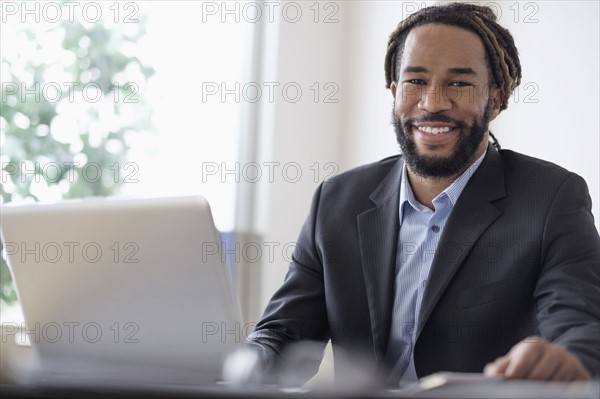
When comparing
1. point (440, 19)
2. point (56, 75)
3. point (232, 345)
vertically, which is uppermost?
point (440, 19)

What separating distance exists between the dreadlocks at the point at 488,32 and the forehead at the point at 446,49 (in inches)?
0.8

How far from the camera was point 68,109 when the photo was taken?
3217 millimetres

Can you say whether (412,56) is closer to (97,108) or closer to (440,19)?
(440,19)

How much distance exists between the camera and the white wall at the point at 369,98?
294cm

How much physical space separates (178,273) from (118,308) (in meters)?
0.12

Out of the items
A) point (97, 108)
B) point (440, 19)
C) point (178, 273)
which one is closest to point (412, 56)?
point (440, 19)

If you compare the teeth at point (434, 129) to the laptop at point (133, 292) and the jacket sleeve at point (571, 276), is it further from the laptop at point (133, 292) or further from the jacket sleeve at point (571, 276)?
the laptop at point (133, 292)

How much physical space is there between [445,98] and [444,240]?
1.24ft

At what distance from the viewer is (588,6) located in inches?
115

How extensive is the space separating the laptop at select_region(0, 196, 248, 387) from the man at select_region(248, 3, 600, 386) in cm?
44

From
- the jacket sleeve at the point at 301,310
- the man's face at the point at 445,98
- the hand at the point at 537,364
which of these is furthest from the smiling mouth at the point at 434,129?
the hand at the point at 537,364

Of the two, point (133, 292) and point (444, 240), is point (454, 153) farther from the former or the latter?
point (133, 292)

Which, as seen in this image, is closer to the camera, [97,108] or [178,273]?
[178,273]

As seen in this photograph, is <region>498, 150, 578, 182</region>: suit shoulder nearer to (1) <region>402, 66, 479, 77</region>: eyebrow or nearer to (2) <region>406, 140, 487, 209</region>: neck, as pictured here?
(2) <region>406, 140, 487, 209</region>: neck
